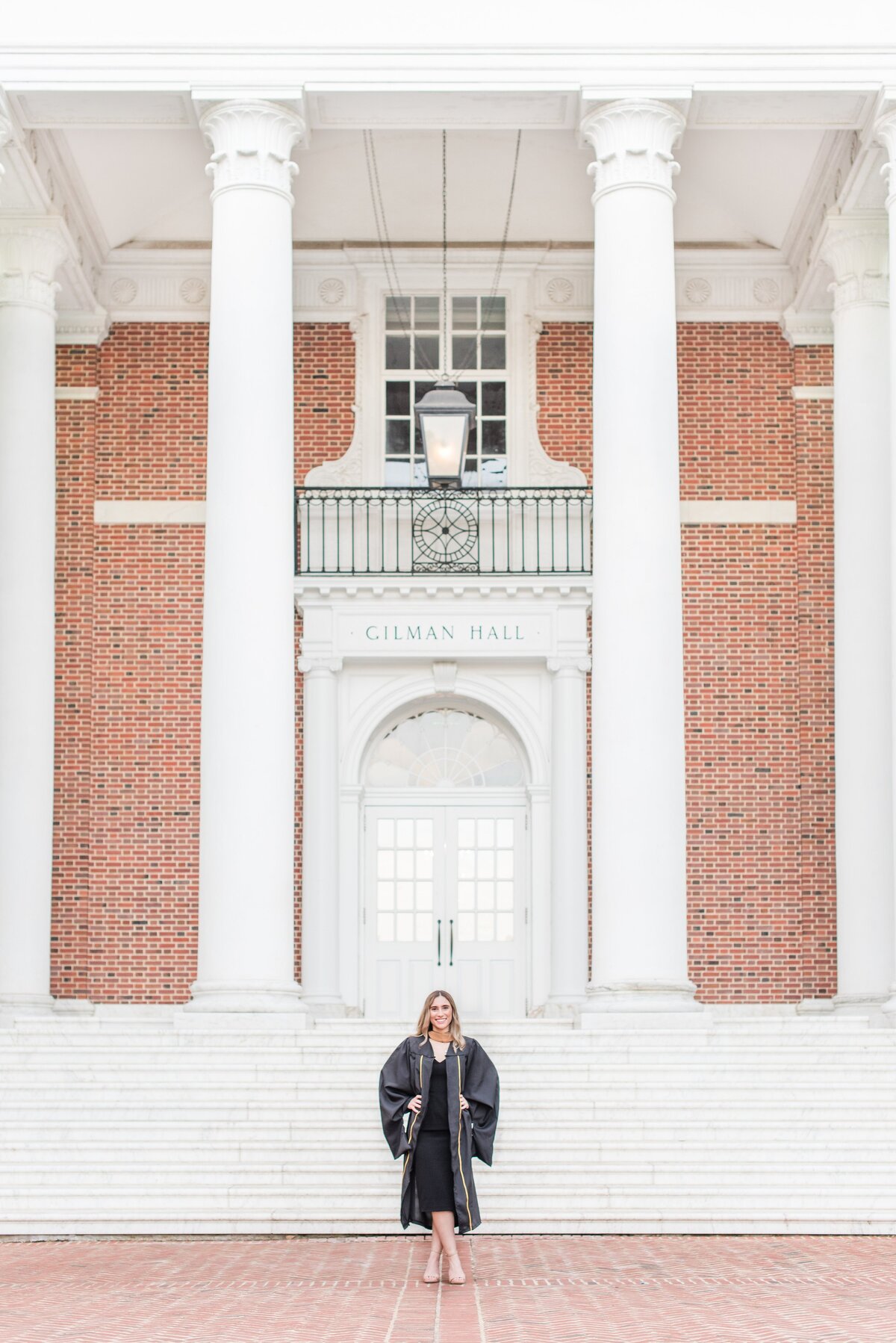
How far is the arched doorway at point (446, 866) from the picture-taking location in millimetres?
18594

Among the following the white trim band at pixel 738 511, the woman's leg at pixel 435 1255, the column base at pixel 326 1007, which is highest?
the white trim band at pixel 738 511

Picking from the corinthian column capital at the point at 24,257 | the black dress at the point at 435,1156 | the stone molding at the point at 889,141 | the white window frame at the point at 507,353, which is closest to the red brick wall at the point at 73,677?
the corinthian column capital at the point at 24,257

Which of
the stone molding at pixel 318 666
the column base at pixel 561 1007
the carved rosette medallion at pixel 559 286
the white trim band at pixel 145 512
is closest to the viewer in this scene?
the column base at pixel 561 1007

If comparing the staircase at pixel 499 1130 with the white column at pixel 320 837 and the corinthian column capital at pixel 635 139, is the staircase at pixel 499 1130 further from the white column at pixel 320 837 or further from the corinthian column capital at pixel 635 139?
the corinthian column capital at pixel 635 139

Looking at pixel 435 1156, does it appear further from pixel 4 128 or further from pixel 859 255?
pixel 859 255

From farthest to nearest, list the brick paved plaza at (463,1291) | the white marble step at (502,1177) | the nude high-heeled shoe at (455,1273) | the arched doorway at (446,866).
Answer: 1. the arched doorway at (446,866)
2. the white marble step at (502,1177)
3. the nude high-heeled shoe at (455,1273)
4. the brick paved plaza at (463,1291)

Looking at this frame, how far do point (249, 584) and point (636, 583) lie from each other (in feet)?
9.88

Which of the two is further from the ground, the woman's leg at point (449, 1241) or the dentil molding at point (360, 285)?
the dentil molding at point (360, 285)

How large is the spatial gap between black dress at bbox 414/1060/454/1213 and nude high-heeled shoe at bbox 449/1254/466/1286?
0.71 ft

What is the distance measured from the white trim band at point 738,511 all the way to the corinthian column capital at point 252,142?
19.7ft

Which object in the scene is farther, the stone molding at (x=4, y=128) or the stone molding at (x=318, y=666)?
the stone molding at (x=318, y=666)

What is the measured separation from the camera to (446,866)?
1888cm

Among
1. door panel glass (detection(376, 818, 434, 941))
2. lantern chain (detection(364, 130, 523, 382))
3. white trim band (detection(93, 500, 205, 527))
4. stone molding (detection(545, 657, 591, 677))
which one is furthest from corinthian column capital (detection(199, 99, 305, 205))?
door panel glass (detection(376, 818, 434, 941))

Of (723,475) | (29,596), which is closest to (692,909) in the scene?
(723,475)
